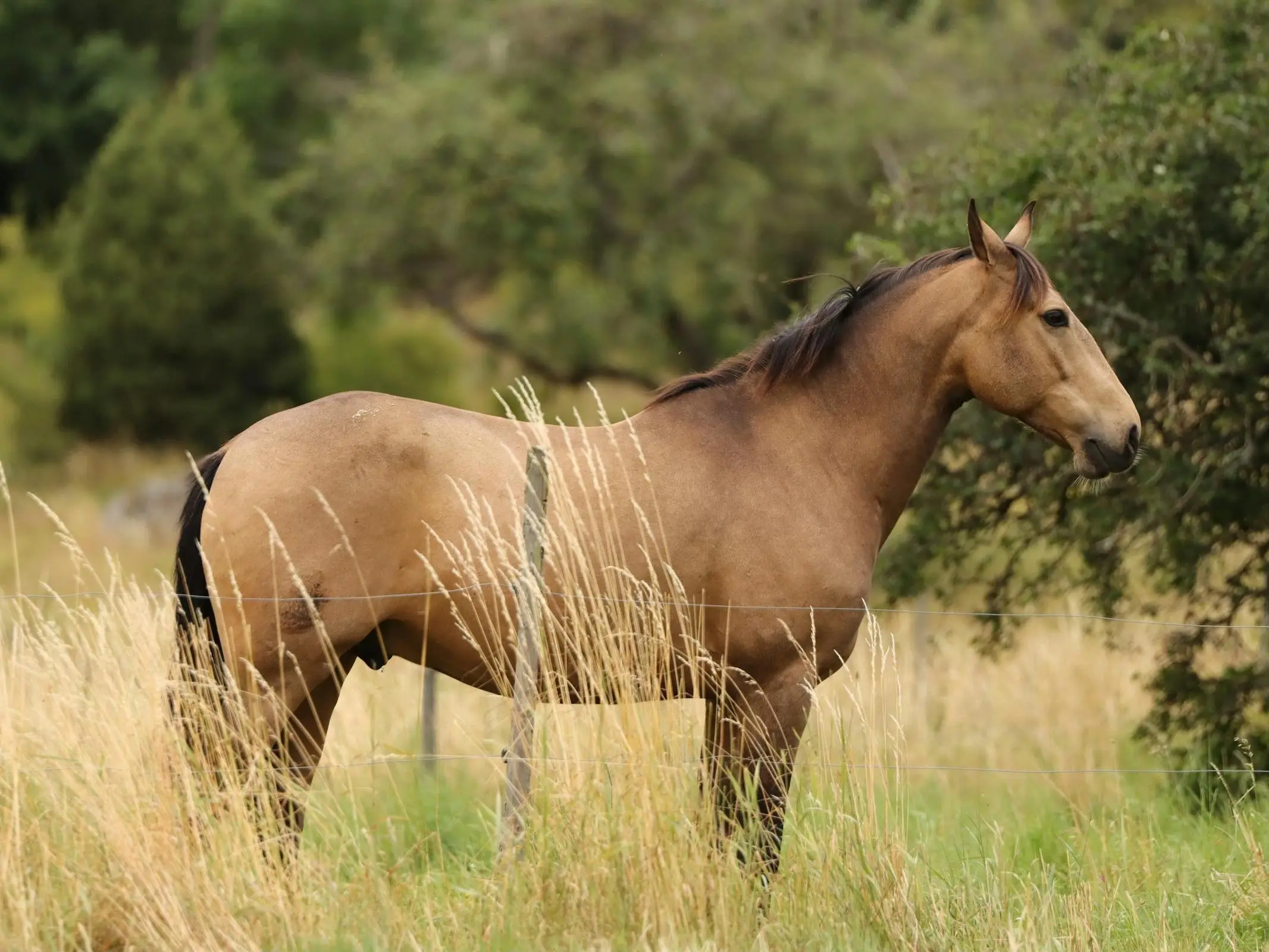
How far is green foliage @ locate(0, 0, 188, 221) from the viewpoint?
31.0 metres

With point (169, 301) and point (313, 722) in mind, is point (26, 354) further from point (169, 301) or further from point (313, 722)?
point (313, 722)

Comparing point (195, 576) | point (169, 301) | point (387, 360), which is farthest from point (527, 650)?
point (387, 360)

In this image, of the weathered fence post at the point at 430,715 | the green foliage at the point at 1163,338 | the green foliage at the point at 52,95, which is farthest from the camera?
the green foliage at the point at 52,95

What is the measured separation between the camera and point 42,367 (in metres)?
25.0

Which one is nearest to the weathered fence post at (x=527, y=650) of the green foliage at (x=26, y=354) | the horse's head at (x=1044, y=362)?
the horse's head at (x=1044, y=362)

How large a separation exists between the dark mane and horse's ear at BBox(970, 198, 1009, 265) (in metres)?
0.13

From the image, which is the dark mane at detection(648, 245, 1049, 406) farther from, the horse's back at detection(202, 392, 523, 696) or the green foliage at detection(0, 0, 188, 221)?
the green foliage at detection(0, 0, 188, 221)

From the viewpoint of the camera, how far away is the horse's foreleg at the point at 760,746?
4.60m

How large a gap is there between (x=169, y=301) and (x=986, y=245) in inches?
782

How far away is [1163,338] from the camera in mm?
6516

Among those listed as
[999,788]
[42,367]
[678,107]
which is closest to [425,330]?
[42,367]

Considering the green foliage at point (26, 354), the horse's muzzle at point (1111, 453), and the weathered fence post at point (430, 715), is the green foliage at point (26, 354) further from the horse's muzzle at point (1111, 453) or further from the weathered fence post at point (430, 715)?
the horse's muzzle at point (1111, 453)

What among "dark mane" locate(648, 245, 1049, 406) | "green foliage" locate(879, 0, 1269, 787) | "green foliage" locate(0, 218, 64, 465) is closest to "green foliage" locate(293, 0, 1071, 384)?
"green foliage" locate(0, 218, 64, 465)

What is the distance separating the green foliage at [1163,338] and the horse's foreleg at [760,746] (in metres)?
2.54
